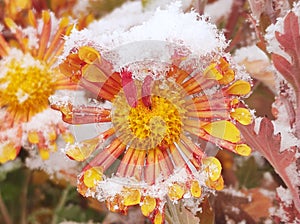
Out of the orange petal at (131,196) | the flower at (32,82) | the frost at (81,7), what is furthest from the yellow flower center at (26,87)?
the orange petal at (131,196)

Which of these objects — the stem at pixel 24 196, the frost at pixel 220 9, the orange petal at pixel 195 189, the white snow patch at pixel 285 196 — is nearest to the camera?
the orange petal at pixel 195 189

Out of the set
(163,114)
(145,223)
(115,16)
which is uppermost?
(115,16)

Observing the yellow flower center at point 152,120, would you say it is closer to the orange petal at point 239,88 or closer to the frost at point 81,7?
the orange petal at point 239,88

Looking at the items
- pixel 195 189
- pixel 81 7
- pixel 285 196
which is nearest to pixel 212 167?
pixel 195 189

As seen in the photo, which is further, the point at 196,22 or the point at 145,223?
the point at 145,223

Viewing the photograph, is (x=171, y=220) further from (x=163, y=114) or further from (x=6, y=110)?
(x=6, y=110)

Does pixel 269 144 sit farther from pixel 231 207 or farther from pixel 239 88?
pixel 231 207

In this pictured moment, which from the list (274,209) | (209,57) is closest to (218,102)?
(209,57)
